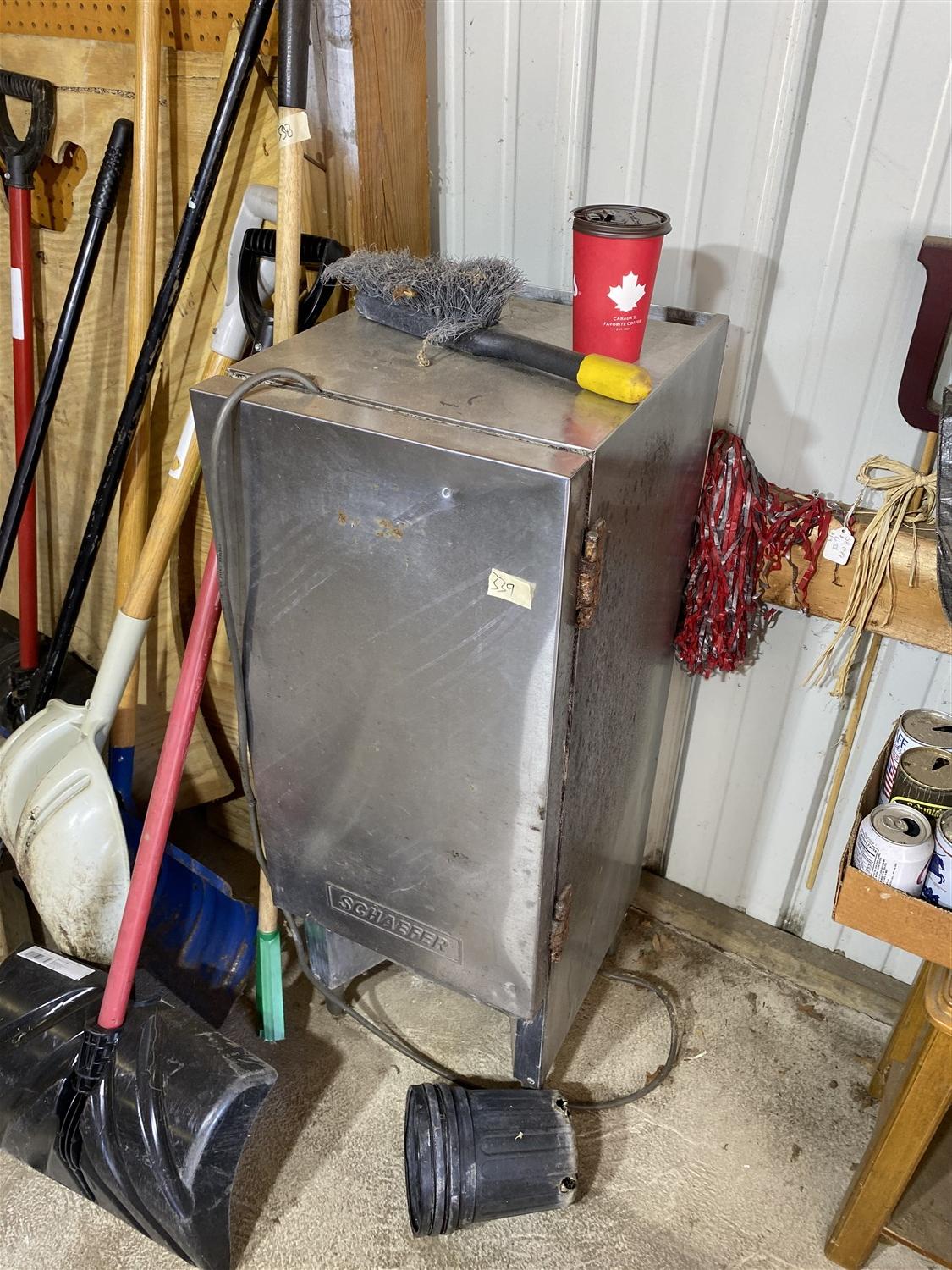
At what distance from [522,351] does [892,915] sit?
0.75 metres

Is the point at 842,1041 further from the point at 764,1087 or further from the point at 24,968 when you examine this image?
the point at 24,968

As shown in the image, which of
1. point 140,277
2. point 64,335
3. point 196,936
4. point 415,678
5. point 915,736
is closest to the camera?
point 415,678

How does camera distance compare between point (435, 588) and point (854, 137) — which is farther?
point (854, 137)

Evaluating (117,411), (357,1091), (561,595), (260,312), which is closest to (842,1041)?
(357,1091)

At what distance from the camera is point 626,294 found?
97 cm

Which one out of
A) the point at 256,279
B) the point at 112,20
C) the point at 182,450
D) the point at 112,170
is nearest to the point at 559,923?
the point at 182,450

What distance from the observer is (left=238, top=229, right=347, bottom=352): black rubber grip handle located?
118cm

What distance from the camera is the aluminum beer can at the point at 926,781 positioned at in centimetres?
107

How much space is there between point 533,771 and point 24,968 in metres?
0.91

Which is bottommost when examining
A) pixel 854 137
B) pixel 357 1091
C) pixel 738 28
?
pixel 357 1091

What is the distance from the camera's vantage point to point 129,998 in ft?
4.40

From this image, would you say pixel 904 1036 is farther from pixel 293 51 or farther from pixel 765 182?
pixel 293 51

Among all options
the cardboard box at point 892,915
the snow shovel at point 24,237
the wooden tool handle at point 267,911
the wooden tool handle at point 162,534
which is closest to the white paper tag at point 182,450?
the wooden tool handle at point 162,534

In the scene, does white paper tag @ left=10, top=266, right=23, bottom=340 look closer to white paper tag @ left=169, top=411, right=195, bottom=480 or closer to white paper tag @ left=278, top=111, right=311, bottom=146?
white paper tag @ left=169, top=411, right=195, bottom=480
